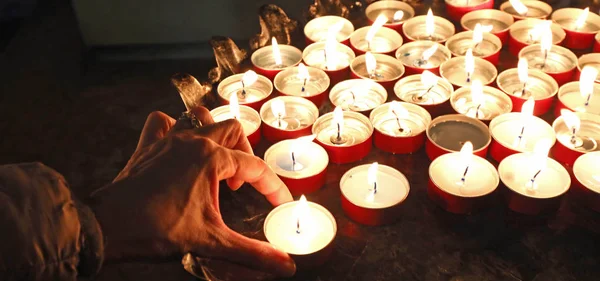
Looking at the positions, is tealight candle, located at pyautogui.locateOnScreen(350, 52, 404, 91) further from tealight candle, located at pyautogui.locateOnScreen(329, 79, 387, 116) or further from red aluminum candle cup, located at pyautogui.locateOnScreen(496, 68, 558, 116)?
red aluminum candle cup, located at pyautogui.locateOnScreen(496, 68, 558, 116)

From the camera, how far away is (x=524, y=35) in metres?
1.96

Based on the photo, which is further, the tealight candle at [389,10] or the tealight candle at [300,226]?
the tealight candle at [389,10]

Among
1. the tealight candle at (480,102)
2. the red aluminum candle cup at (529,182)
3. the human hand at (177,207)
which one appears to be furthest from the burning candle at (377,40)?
the human hand at (177,207)

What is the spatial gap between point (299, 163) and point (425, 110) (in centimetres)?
41

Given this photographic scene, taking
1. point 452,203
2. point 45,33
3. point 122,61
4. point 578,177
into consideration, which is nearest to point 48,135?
point 122,61

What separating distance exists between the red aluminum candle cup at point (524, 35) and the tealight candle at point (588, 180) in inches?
21.6

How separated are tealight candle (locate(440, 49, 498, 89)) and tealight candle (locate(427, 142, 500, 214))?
371 mm

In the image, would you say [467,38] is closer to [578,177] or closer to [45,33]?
[578,177]

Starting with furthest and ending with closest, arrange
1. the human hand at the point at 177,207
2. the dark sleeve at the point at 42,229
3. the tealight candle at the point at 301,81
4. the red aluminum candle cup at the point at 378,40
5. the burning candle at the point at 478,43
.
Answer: the red aluminum candle cup at the point at 378,40 < the burning candle at the point at 478,43 < the tealight candle at the point at 301,81 < the human hand at the point at 177,207 < the dark sleeve at the point at 42,229

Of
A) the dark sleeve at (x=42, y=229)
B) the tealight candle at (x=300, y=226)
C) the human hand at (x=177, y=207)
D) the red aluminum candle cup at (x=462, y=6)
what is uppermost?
the dark sleeve at (x=42, y=229)

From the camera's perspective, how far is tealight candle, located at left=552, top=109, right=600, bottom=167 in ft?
4.65

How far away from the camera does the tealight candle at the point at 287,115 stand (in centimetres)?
151

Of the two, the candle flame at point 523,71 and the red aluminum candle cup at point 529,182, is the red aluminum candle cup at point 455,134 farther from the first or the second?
the candle flame at point 523,71

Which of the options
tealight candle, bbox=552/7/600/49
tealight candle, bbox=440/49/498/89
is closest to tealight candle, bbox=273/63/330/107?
tealight candle, bbox=440/49/498/89
